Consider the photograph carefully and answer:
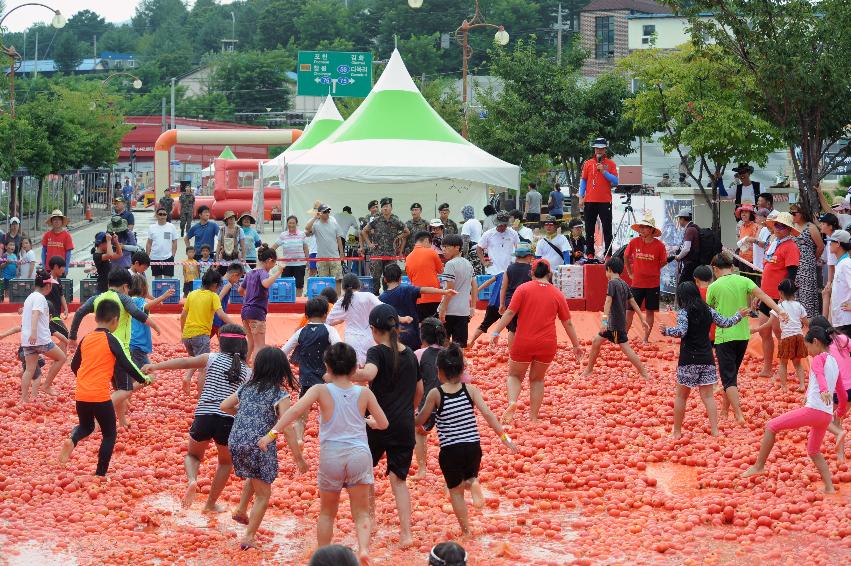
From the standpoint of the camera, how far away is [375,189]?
97.8 feet

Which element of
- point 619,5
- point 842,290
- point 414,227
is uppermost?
point 619,5

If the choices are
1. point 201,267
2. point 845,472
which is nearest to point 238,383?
point 845,472

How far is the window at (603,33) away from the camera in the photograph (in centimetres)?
8794

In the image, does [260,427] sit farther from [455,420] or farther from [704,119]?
[704,119]

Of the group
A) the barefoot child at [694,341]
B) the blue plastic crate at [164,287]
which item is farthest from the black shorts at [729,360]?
the blue plastic crate at [164,287]

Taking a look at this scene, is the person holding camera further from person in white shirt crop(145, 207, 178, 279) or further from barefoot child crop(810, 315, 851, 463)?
barefoot child crop(810, 315, 851, 463)

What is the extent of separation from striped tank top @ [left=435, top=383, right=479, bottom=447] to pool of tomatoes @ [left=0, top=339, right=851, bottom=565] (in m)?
0.83

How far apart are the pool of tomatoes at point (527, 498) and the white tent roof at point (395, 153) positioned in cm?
1177

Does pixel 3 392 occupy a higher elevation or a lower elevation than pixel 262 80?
lower

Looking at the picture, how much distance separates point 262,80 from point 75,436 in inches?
3897

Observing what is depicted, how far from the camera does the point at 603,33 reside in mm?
88250

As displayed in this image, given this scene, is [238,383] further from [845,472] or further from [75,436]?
[845,472]

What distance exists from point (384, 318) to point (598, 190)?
1164cm

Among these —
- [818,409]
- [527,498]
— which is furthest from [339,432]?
[818,409]
